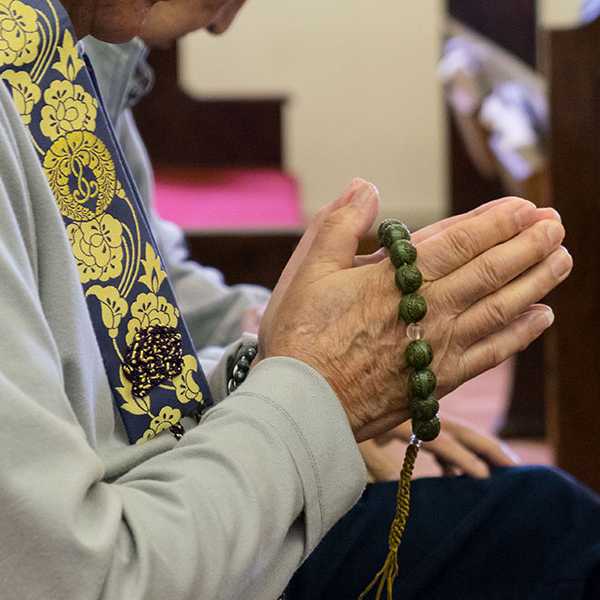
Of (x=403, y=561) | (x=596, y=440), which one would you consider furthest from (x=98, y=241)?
(x=596, y=440)

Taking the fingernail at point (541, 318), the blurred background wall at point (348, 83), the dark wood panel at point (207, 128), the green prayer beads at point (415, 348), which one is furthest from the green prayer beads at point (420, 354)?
the blurred background wall at point (348, 83)

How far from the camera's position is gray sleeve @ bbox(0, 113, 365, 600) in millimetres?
734

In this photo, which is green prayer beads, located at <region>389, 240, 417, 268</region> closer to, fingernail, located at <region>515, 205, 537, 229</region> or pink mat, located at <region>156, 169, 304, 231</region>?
fingernail, located at <region>515, 205, 537, 229</region>

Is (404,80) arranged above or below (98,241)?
below

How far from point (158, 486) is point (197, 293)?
87 centimetres

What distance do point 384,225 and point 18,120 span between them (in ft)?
0.88

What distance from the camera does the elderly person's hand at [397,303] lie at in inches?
35.3

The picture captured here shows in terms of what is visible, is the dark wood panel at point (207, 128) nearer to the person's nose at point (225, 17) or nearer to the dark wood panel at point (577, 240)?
the dark wood panel at point (577, 240)

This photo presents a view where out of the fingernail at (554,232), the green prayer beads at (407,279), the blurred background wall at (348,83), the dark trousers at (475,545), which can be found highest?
the fingernail at (554,232)

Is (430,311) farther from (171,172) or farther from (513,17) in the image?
(513,17)

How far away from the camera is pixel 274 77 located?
547 centimetres

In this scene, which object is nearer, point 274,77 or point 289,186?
point 289,186

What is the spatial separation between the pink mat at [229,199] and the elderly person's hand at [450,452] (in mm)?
1484

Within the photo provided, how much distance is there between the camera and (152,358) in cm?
94
